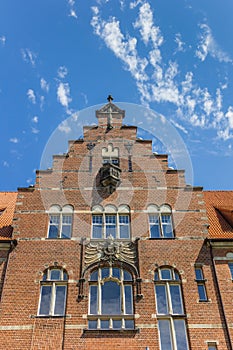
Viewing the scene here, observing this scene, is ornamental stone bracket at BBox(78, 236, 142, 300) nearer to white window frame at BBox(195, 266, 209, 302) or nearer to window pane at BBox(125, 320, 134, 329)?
window pane at BBox(125, 320, 134, 329)

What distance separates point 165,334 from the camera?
13.5 meters

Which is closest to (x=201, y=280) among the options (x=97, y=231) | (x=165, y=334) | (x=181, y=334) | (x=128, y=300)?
(x=181, y=334)

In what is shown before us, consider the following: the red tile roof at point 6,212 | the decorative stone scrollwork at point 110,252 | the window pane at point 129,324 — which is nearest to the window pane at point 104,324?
the window pane at point 129,324

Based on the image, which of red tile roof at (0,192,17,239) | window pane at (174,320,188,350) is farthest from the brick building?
red tile roof at (0,192,17,239)

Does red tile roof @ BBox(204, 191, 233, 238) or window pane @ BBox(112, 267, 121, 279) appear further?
red tile roof @ BBox(204, 191, 233, 238)

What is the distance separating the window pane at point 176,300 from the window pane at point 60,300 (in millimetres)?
4137

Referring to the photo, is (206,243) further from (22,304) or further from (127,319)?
(22,304)

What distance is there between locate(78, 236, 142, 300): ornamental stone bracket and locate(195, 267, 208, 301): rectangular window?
2.36 m

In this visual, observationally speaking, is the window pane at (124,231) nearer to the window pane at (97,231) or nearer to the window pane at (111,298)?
the window pane at (97,231)

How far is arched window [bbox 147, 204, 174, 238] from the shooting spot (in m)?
16.3

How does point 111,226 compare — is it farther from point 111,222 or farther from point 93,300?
point 93,300

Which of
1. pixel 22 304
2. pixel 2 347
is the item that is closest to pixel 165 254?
pixel 22 304

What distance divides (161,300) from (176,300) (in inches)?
22.6

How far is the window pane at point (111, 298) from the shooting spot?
14.0 m
